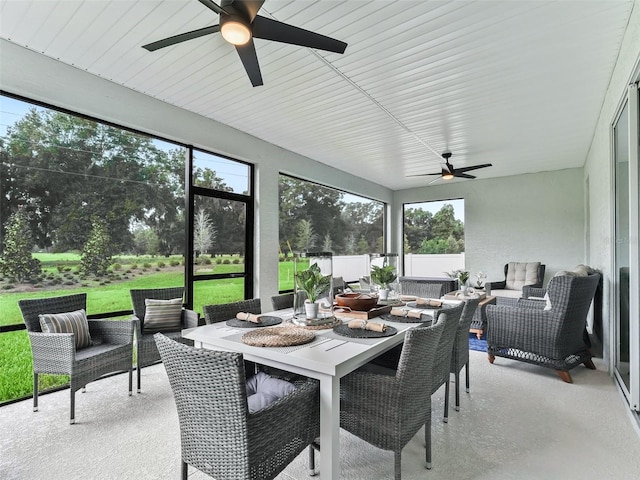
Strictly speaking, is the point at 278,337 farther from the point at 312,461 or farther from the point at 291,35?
the point at 291,35

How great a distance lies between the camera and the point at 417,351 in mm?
1611

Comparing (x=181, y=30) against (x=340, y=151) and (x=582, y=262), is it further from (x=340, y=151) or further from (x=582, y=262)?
(x=582, y=262)

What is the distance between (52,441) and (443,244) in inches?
291

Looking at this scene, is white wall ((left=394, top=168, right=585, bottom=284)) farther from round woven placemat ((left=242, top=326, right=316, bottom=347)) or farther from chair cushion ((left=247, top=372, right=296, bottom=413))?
chair cushion ((left=247, top=372, right=296, bottom=413))

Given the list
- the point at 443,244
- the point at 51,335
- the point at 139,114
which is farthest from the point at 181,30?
the point at 443,244

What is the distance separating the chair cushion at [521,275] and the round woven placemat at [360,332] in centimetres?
538

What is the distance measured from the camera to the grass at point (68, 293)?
9.17 ft

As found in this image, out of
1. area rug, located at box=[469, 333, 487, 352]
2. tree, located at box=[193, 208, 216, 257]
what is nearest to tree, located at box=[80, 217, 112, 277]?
tree, located at box=[193, 208, 216, 257]

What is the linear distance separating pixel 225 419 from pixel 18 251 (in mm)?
2729

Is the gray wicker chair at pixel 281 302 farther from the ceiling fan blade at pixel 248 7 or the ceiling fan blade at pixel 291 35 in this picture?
the ceiling fan blade at pixel 248 7

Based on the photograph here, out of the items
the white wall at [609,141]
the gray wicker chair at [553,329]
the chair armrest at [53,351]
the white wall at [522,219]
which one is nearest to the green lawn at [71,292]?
the chair armrest at [53,351]

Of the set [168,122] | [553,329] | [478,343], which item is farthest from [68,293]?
[478,343]

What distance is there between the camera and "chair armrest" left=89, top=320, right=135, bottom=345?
2803mm

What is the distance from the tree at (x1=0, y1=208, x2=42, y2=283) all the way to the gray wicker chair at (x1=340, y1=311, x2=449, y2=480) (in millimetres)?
2897
